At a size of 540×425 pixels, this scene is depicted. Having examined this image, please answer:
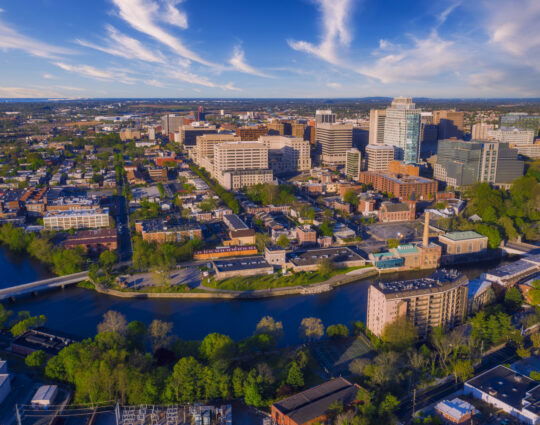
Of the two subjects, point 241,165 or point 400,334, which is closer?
point 400,334

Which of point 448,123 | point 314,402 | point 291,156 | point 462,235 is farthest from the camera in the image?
point 448,123

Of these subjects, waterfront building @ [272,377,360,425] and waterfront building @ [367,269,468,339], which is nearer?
waterfront building @ [272,377,360,425]

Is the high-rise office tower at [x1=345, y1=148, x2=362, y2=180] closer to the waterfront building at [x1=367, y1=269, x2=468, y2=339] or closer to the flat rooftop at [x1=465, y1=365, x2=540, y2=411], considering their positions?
the waterfront building at [x1=367, y1=269, x2=468, y2=339]

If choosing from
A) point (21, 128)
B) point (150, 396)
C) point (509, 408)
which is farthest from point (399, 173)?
point (21, 128)

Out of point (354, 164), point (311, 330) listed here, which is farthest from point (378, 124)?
point (311, 330)

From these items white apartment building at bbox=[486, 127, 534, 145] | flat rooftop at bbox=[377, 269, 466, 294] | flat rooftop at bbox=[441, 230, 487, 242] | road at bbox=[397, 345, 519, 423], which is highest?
white apartment building at bbox=[486, 127, 534, 145]

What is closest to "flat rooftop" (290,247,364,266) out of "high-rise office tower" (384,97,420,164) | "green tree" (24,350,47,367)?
"green tree" (24,350,47,367)

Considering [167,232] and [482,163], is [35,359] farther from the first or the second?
[482,163]
